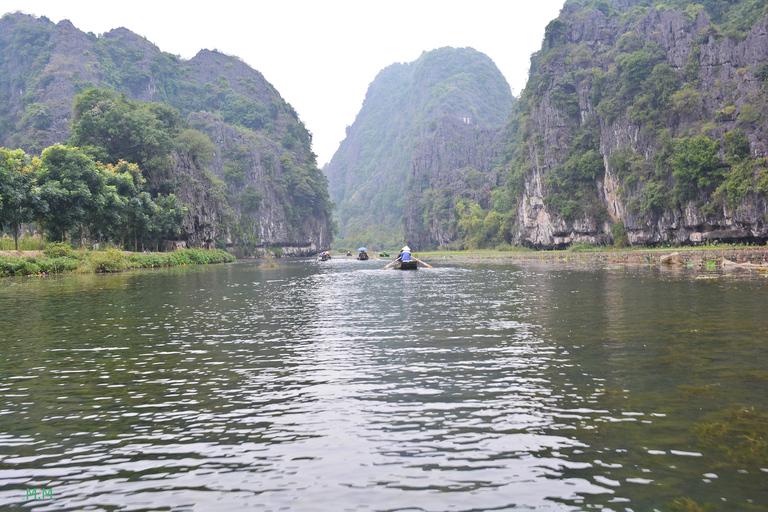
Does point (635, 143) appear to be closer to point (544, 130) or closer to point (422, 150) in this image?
point (544, 130)

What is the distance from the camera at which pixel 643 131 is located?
75.1m

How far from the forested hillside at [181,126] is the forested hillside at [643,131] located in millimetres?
52884

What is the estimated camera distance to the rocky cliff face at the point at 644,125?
6131 centimetres

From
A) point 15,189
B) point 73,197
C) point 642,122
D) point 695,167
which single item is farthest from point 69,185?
point 642,122

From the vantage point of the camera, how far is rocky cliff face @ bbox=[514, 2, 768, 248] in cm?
6131

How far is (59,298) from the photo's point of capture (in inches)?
939

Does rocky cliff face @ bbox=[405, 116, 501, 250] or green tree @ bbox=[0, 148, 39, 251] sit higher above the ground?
rocky cliff face @ bbox=[405, 116, 501, 250]

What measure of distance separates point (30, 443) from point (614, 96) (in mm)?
91519

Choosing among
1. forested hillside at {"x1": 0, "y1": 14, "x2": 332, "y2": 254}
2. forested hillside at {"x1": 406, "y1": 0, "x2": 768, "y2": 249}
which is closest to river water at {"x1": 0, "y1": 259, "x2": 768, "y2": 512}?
forested hillside at {"x1": 406, "y1": 0, "x2": 768, "y2": 249}

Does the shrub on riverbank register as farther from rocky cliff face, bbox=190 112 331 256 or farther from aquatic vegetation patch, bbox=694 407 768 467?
rocky cliff face, bbox=190 112 331 256

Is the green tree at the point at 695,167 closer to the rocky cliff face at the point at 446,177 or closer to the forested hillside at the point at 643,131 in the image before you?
the forested hillside at the point at 643,131

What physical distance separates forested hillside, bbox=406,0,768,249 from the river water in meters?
54.0

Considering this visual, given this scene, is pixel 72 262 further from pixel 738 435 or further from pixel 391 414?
pixel 738 435

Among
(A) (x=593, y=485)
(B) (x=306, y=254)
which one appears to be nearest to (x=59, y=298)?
(A) (x=593, y=485)
